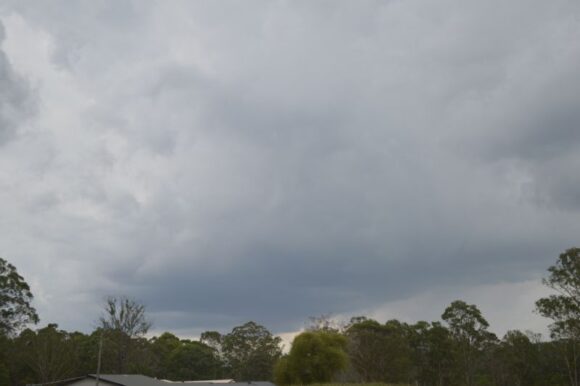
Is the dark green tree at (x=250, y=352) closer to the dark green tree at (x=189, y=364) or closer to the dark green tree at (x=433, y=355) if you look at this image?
the dark green tree at (x=189, y=364)

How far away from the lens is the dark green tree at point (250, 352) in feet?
317

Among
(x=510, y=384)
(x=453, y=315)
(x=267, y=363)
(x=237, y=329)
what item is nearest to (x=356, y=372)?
(x=453, y=315)

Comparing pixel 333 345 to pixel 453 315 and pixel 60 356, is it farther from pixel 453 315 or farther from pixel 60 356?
pixel 60 356

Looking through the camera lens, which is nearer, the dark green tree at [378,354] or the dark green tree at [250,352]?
the dark green tree at [378,354]

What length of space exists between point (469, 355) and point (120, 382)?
44.9m

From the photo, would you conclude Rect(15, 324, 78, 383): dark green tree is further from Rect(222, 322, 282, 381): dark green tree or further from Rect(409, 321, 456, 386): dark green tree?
Rect(409, 321, 456, 386): dark green tree

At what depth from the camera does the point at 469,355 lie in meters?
74.0

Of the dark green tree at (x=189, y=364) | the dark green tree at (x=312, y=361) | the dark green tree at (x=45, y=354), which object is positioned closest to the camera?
the dark green tree at (x=312, y=361)

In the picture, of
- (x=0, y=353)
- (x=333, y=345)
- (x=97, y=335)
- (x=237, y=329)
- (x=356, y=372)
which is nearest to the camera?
(x=333, y=345)

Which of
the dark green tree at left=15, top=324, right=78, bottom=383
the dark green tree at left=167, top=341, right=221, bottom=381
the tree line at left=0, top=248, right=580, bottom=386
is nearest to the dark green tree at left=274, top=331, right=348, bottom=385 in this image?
the tree line at left=0, top=248, right=580, bottom=386

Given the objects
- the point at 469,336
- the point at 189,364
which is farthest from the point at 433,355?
the point at 189,364

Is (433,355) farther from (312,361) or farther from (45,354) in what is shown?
(45,354)

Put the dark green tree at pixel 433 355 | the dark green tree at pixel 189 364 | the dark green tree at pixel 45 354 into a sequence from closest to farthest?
the dark green tree at pixel 45 354, the dark green tree at pixel 433 355, the dark green tree at pixel 189 364

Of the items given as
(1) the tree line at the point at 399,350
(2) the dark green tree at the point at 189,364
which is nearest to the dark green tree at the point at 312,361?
(1) the tree line at the point at 399,350
